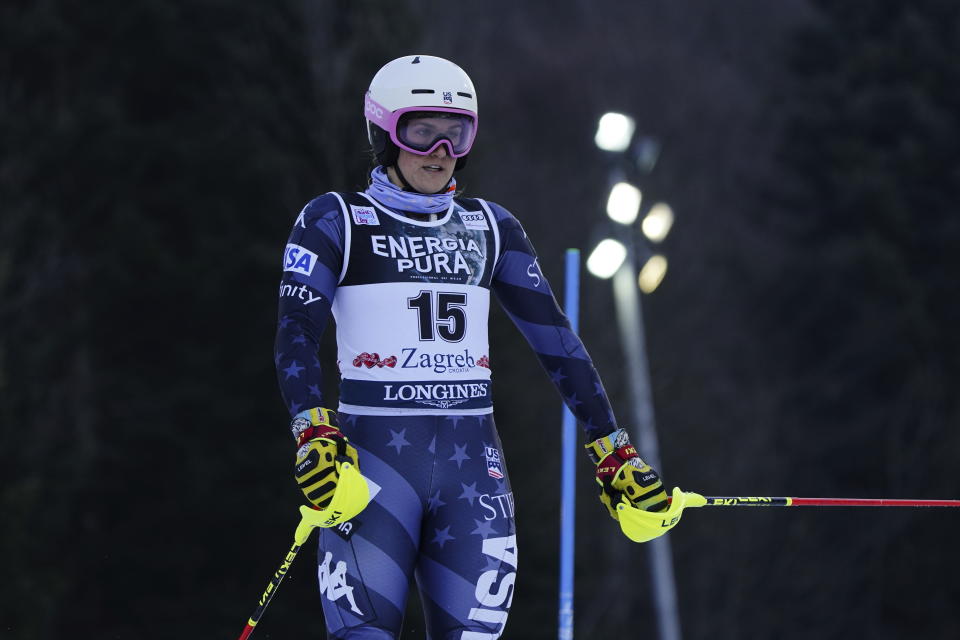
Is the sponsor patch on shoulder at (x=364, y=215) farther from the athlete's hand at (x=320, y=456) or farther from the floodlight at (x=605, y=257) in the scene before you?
the floodlight at (x=605, y=257)

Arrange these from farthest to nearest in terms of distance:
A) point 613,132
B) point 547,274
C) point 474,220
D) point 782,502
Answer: point 547,274, point 613,132, point 474,220, point 782,502

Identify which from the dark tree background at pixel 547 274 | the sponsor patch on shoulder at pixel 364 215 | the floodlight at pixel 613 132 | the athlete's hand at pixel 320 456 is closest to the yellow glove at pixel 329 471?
the athlete's hand at pixel 320 456

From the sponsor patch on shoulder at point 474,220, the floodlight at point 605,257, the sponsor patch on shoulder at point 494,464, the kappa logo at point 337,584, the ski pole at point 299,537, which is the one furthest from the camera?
the floodlight at point 605,257

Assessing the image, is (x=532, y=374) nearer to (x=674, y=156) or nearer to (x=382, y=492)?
(x=674, y=156)

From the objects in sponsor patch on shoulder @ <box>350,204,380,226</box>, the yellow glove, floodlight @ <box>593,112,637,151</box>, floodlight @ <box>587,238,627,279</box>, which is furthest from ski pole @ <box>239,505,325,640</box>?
floodlight @ <box>593,112,637,151</box>

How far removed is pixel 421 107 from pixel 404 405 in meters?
0.96

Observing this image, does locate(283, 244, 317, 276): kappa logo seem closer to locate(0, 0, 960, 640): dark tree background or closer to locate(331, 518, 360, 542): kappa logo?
locate(331, 518, 360, 542): kappa logo

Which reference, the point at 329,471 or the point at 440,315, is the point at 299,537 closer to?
the point at 329,471

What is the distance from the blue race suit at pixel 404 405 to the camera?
4.20m

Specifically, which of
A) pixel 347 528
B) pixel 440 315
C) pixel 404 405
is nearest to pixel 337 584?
pixel 347 528

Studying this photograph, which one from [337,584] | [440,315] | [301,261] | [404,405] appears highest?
[301,261]

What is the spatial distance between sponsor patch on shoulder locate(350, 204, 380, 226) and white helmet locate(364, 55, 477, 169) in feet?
0.67

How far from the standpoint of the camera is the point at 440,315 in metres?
4.45

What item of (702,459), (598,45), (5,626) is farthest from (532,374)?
(598,45)
